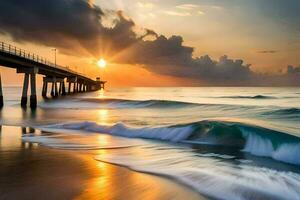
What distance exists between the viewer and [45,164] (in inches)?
380

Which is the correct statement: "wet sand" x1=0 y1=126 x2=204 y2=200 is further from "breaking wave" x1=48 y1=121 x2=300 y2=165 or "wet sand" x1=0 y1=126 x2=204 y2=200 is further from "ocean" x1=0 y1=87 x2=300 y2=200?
"breaking wave" x1=48 y1=121 x2=300 y2=165

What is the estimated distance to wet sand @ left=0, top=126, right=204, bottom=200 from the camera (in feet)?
22.5

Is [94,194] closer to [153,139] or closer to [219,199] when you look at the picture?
[219,199]

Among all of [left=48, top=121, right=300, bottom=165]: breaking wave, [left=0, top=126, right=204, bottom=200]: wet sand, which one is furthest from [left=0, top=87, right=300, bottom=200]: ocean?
[left=0, top=126, right=204, bottom=200]: wet sand

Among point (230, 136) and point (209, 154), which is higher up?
point (230, 136)

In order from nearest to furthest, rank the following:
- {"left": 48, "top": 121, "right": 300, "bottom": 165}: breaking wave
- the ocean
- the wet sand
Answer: the wet sand < the ocean < {"left": 48, "top": 121, "right": 300, "bottom": 165}: breaking wave

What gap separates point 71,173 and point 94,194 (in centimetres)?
198

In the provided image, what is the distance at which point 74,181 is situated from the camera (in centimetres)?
782

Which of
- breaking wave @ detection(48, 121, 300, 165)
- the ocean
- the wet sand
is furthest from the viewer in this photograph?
breaking wave @ detection(48, 121, 300, 165)

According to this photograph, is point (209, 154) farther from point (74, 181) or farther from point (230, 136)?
point (74, 181)

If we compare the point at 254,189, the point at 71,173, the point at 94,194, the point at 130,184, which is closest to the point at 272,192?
the point at 254,189

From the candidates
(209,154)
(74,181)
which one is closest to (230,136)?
(209,154)

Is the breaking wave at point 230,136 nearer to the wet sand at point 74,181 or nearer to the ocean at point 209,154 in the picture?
the ocean at point 209,154

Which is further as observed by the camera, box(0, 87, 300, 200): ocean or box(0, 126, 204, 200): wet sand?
box(0, 87, 300, 200): ocean
